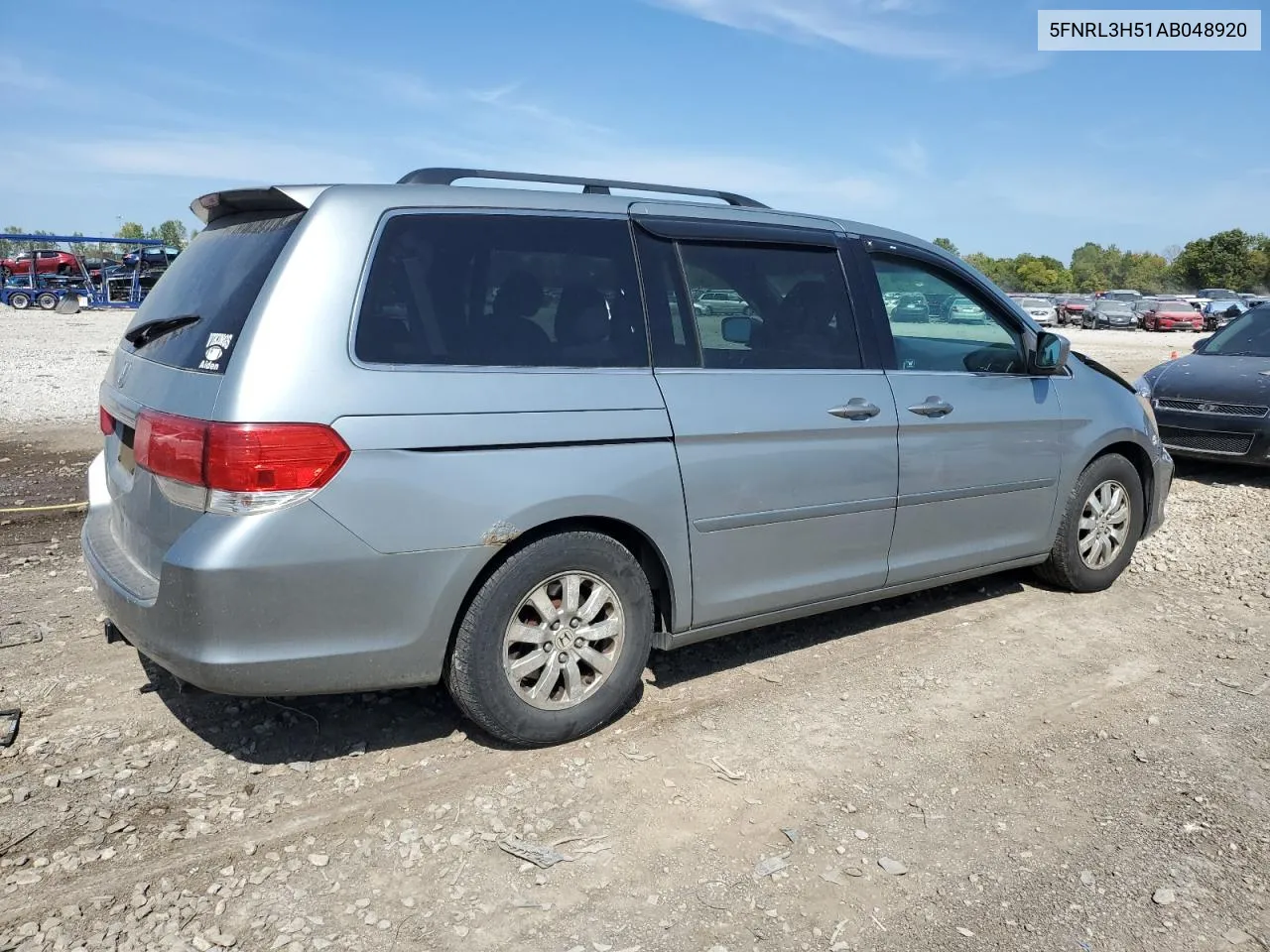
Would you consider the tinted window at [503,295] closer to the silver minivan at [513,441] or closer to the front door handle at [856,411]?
the silver minivan at [513,441]

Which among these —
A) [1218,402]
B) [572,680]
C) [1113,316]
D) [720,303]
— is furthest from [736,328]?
Answer: [1113,316]

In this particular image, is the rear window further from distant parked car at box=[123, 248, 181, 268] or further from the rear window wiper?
distant parked car at box=[123, 248, 181, 268]

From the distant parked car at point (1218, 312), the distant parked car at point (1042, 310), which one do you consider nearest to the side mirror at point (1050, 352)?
the distant parked car at point (1042, 310)

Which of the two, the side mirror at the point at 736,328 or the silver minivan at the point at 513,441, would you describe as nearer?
the silver minivan at the point at 513,441

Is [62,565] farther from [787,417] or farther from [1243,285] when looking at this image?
[1243,285]

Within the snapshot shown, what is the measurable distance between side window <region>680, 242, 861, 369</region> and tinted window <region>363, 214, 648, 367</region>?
1.05ft

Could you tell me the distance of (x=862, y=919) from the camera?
2.68m

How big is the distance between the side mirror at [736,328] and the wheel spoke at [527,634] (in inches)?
52.8

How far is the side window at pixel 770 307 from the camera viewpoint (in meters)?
3.85

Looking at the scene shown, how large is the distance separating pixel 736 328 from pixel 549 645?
4.74 ft

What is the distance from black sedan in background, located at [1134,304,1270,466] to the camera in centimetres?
830

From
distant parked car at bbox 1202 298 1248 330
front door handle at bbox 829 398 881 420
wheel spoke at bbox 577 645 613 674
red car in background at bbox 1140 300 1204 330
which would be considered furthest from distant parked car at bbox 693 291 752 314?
distant parked car at bbox 1202 298 1248 330

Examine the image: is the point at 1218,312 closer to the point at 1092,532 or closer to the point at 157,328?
the point at 1092,532

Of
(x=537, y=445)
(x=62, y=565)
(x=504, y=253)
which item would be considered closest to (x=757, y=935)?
(x=537, y=445)
